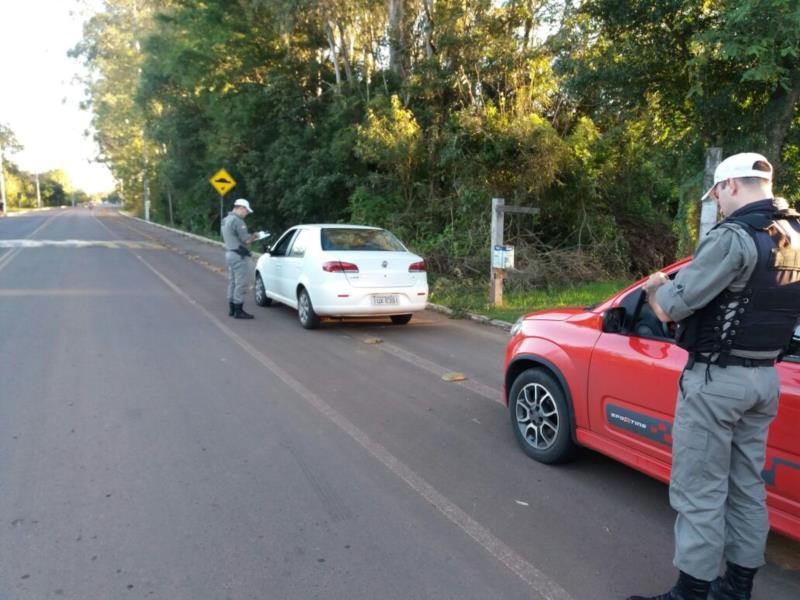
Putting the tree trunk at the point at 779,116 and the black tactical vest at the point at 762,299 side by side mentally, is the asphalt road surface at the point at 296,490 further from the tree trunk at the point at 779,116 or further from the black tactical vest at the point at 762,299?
the tree trunk at the point at 779,116

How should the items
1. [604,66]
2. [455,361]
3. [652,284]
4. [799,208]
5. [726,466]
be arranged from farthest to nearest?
1. [799,208]
2. [604,66]
3. [455,361]
4. [652,284]
5. [726,466]

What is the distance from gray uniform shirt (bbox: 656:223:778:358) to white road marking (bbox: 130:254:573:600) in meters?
1.43

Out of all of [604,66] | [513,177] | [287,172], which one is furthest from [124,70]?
[604,66]

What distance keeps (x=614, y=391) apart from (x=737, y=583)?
1.27 m

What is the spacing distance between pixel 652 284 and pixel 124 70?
5104 centimetres

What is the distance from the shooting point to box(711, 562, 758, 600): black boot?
2.77 m

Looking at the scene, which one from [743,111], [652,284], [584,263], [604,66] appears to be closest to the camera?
[652,284]

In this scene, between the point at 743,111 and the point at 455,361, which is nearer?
the point at 455,361

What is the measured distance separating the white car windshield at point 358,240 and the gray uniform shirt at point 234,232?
59.5 inches

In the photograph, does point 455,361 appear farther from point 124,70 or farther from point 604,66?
point 124,70

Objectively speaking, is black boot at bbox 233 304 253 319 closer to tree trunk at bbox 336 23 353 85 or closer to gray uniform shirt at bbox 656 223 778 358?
gray uniform shirt at bbox 656 223 778 358

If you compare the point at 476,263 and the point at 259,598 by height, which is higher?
the point at 476,263

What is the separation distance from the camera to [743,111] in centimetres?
845

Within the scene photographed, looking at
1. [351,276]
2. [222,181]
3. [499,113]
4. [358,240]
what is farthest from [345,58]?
[351,276]
